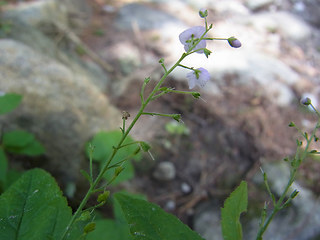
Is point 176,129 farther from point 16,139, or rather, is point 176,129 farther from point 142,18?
point 142,18

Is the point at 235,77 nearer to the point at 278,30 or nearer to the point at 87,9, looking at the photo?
the point at 278,30

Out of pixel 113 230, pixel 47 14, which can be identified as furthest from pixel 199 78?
pixel 47 14

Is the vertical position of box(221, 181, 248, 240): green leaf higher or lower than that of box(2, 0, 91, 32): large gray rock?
higher

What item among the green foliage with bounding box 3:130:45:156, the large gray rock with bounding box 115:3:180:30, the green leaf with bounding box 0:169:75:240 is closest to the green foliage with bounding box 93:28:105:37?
the large gray rock with bounding box 115:3:180:30

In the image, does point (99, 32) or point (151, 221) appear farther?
point (99, 32)

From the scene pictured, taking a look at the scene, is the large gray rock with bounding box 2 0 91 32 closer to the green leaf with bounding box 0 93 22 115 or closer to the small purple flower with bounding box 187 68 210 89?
the green leaf with bounding box 0 93 22 115

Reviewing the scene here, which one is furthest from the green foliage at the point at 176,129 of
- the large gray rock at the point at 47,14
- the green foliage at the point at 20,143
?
the large gray rock at the point at 47,14

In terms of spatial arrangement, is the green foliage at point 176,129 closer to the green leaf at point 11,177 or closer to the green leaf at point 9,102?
the green leaf at point 11,177
